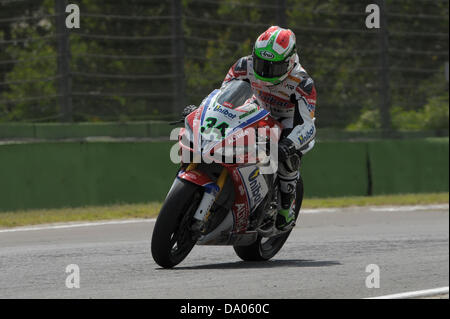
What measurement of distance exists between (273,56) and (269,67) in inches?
4.3

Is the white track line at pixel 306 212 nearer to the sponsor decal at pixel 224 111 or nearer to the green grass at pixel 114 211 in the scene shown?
the green grass at pixel 114 211

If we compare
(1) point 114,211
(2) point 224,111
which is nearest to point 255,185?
(2) point 224,111

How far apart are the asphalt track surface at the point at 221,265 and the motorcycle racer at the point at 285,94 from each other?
0.76 m

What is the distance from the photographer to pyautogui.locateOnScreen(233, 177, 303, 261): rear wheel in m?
8.06

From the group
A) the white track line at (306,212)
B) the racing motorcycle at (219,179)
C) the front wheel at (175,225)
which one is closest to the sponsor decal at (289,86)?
the racing motorcycle at (219,179)

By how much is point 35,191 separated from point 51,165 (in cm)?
46

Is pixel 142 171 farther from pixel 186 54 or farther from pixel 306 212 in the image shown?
pixel 186 54

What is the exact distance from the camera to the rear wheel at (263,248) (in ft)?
26.5

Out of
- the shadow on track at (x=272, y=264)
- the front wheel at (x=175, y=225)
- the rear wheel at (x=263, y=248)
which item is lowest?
the shadow on track at (x=272, y=264)

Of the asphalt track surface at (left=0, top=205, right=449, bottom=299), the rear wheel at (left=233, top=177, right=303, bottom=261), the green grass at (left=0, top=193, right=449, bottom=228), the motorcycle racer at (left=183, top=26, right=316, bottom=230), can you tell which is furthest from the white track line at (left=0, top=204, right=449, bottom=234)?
the motorcycle racer at (left=183, top=26, right=316, bottom=230)

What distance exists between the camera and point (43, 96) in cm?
1465

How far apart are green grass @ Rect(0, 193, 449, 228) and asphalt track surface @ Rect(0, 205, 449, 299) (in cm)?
96
